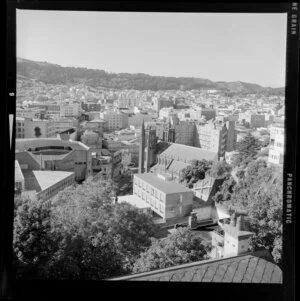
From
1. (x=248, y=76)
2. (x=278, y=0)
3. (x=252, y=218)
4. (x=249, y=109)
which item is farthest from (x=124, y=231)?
(x=278, y=0)

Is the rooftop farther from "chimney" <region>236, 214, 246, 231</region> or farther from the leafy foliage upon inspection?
"chimney" <region>236, 214, 246, 231</region>

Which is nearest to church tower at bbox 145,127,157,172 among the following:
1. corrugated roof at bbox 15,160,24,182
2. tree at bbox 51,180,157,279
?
tree at bbox 51,180,157,279

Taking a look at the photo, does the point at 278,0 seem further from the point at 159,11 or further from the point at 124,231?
the point at 124,231

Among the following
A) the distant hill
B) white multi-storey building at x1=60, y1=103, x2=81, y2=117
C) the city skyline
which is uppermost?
the city skyline

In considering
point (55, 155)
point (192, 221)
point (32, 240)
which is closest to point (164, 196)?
point (192, 221)

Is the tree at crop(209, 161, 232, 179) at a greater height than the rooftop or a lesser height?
lesser

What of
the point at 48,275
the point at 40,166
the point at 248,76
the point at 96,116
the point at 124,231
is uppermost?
the point at 248,76
